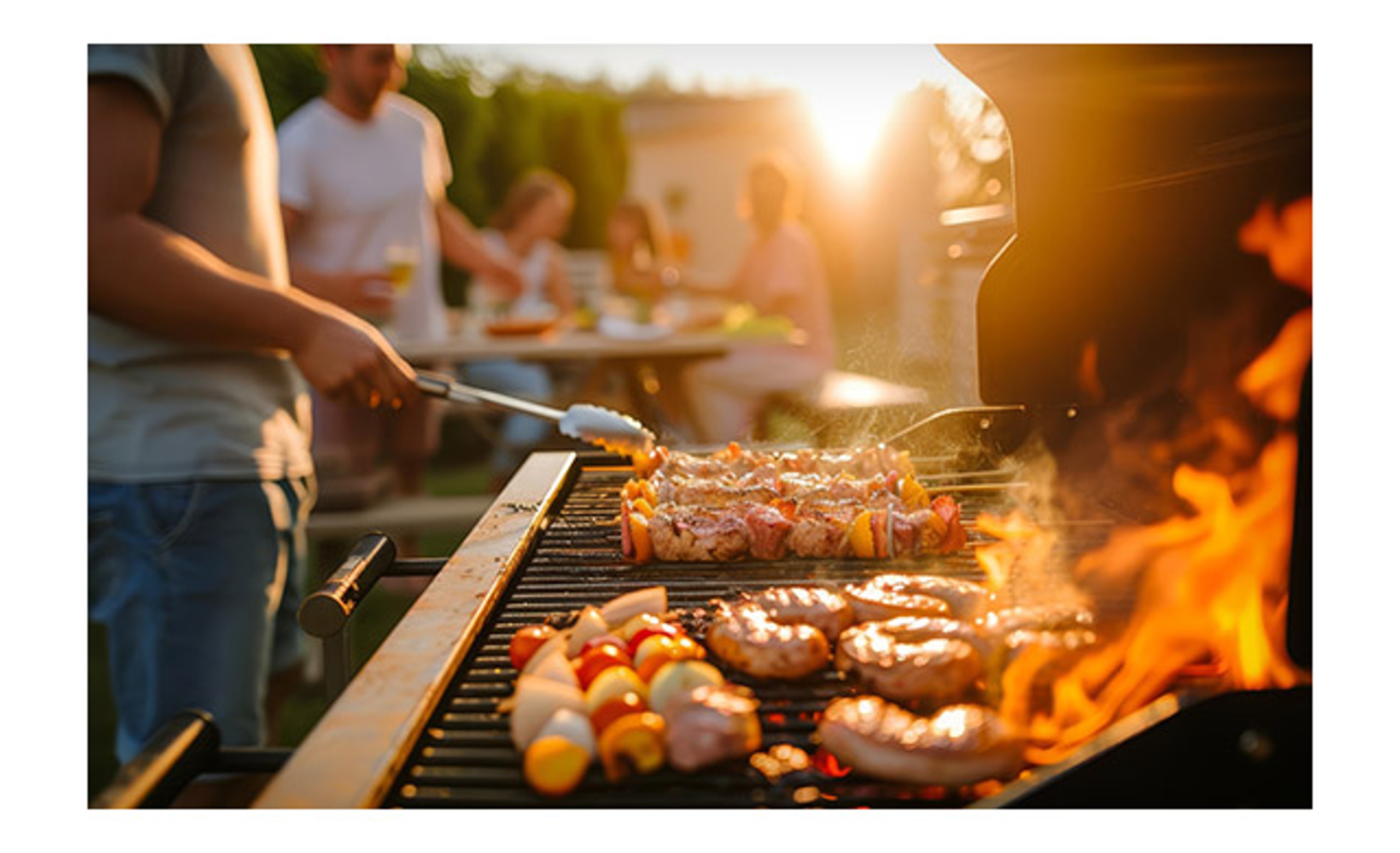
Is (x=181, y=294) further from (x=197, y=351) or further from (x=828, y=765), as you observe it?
(x=828, y=765)

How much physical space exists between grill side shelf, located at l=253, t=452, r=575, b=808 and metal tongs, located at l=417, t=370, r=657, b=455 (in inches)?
23.4

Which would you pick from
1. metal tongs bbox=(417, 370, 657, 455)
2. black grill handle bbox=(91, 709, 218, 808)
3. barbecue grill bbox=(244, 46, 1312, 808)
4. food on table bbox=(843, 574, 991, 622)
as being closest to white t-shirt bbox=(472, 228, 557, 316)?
metal tongs bbox=(417, 370, 657, 455)

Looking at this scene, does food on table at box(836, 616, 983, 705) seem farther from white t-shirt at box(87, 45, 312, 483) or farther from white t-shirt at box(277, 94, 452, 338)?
white t-shirt at box(277, 94, 452, 338)

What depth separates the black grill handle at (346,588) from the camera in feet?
6.01

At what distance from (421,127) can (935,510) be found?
428cm

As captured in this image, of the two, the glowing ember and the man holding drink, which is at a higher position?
the man holding drink

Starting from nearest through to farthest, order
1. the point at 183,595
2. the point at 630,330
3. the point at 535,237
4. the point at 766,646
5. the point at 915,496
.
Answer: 1. the point at 766,646
2. the point at 915,496
3. the point at 183,595
4. the point at 630,330
5. the point at 535,237

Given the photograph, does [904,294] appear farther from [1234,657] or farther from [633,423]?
[1234,657]

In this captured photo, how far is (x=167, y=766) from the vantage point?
1.41m

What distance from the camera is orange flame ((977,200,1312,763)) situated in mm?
1584

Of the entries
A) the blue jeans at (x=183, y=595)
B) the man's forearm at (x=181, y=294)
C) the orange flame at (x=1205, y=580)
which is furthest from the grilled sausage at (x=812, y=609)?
the blue jeans at (x=183, y=595)

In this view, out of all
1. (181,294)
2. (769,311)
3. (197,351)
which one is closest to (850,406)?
(769,311)

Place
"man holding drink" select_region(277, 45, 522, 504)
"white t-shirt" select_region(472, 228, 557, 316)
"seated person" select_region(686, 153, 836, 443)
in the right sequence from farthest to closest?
1. "white t-shirt" select_region(472, 228, 557, 316)
2. "seated person" select_region(686, 153, 836, 443)
3. "man holding drink" select_region(277, 45, 522, 504)

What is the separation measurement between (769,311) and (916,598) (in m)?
5.61
